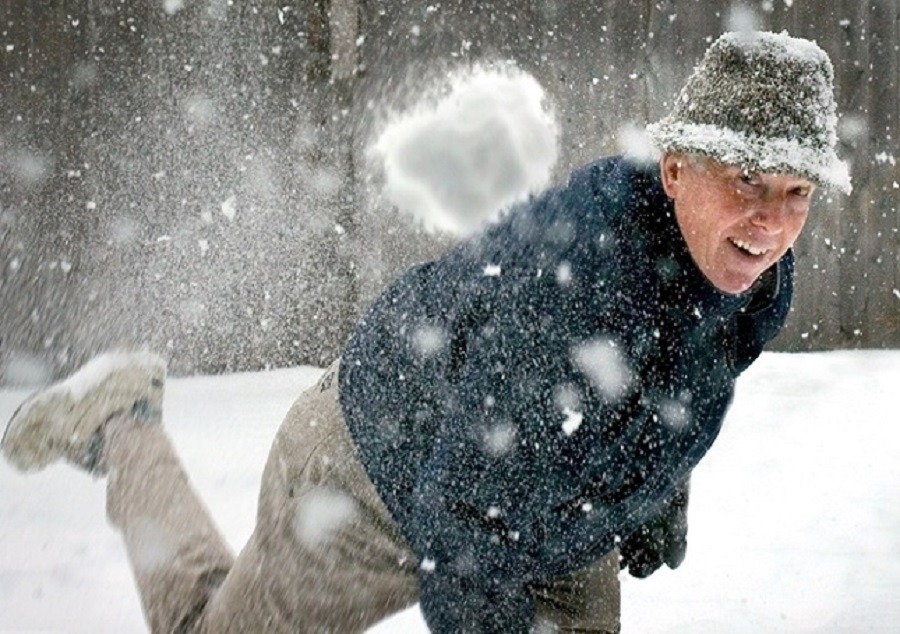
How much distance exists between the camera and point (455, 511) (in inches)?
66.4

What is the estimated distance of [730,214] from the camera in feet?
5.35

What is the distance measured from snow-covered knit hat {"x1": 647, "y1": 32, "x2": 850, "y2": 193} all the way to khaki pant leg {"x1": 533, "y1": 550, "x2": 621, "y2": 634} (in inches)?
33.9

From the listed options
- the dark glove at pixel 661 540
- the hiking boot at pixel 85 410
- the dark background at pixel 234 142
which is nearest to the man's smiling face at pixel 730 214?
the dark glove at pixel 661 540

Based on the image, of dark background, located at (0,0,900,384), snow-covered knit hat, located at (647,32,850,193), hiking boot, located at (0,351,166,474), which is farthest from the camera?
dark background, located at (0,0,900,384)

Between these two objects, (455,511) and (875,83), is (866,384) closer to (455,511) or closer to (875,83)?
(875,83)

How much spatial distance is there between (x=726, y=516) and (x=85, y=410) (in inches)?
79.9

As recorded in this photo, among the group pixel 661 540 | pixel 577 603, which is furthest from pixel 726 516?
pixel 577 603

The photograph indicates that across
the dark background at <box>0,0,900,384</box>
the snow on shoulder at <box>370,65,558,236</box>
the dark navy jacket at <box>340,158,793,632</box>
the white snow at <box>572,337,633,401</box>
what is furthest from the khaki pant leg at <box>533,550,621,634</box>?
the dark background at <box>0,0,900,384</box>

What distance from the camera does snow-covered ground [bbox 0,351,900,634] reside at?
2834mm

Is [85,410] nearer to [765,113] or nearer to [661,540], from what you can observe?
[661,540]

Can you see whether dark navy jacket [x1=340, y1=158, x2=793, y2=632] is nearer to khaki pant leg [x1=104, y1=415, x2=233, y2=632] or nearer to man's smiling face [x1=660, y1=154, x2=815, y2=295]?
man's smiling face [x1=660, y1=154, x2=815, y2=295]

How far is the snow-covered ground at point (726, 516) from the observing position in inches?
112

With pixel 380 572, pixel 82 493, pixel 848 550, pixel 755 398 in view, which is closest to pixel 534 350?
pixel 380 572

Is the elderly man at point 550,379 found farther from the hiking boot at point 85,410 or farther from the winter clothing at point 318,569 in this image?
the hiking boot at point 85,410
